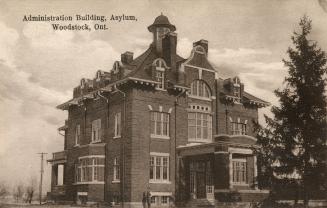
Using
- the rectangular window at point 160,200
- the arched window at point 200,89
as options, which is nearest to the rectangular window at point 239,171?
the rectangular window at point 160,200

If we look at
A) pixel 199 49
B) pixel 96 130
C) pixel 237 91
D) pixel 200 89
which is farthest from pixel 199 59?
pixel 96 130

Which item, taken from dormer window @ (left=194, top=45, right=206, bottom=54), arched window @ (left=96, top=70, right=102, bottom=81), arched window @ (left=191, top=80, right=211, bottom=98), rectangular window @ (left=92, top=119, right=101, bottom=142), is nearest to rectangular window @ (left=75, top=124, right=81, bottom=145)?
rectangular window @ (left=92, top=119, right=101, bottom=142)

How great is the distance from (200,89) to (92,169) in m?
8.47

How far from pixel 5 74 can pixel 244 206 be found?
1402 cm

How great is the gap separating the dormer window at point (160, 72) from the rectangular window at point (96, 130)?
5.26m

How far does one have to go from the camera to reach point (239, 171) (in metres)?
30.4

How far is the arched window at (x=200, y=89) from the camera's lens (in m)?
32.1

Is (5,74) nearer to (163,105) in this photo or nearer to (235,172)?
(163,105)

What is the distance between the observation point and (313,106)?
22.8m

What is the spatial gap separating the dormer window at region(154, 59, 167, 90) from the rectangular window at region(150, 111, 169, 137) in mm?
1622

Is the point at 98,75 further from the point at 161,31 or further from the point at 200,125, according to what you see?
the point at 200,125

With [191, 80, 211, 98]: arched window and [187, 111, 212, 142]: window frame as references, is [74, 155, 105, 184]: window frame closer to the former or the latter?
[187, 111, 212, 142]: window frame

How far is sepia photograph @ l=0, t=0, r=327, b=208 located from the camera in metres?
22.3

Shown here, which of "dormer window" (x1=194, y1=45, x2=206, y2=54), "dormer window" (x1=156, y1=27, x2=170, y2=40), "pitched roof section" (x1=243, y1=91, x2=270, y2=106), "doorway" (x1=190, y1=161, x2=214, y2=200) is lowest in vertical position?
→ "doorway" (x1=190, y1=161, x2=214, y2=200)
